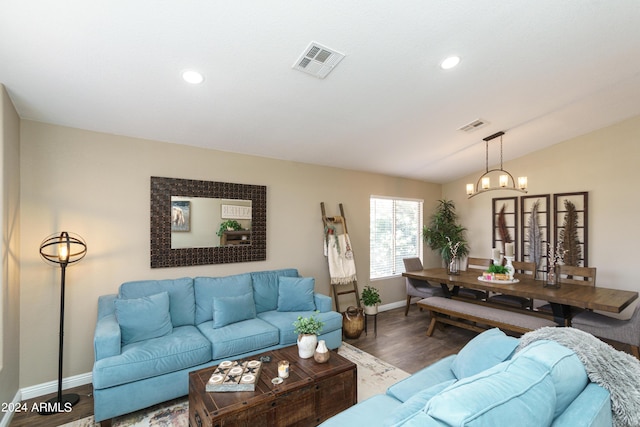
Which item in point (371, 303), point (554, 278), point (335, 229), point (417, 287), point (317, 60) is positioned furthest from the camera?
point (417, 287)

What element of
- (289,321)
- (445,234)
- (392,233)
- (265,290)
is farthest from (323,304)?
(445,234)

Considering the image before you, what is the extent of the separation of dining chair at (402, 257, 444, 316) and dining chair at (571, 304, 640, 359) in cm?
176

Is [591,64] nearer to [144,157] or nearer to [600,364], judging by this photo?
[600,364]

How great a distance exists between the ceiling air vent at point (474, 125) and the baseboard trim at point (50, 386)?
16.5ft

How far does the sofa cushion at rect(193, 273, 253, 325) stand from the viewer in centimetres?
325

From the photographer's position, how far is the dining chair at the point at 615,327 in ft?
9.39

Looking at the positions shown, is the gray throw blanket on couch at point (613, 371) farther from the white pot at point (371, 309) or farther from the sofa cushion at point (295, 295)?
the white pot at point (371, 309)

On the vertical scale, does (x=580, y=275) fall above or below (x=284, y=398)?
above

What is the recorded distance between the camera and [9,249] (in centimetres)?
240

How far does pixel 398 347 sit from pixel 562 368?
280 centimetres

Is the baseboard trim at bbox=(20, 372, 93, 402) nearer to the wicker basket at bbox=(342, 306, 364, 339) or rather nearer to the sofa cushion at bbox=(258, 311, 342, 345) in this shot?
the sofa cushion at bbox=(258, 311, 342, 345)

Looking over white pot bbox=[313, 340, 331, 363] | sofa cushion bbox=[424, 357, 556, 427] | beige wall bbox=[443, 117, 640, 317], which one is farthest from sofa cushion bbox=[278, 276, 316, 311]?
beige wall bbox=[443, 117, 640, 317]

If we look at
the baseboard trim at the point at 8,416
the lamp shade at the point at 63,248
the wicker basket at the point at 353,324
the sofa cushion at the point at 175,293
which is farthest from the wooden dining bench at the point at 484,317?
the baseboard trim at the point at 8,416

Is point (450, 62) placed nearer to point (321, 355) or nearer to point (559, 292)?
point (321, 355)
